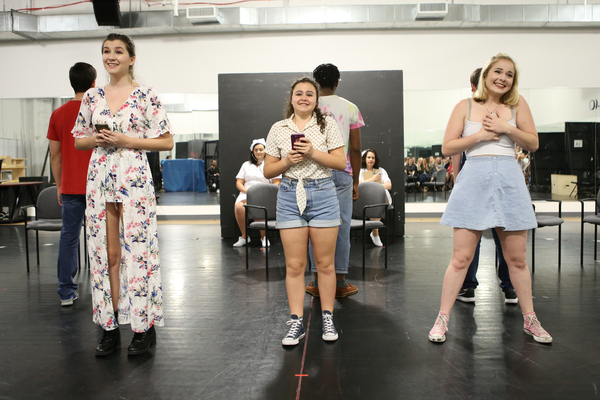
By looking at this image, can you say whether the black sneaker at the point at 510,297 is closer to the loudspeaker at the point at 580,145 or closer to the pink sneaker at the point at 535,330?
the pink sneaker at the point at 535,330

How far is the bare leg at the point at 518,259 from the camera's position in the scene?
2373mm

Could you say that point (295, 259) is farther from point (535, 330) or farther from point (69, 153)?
point (69, 153)

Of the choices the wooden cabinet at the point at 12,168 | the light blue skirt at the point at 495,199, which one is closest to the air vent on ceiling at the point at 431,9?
the light blue skirt at the point at 495,199

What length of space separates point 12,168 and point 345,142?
8135 mm

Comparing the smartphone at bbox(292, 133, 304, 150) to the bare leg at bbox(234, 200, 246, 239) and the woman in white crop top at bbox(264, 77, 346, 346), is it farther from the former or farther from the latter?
the bare leg at bbox(234, 200, 246, 239)

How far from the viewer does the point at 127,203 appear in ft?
7.21

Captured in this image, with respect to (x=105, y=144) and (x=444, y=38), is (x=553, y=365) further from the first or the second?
(x=444, y=38)

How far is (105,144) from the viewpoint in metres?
2.13

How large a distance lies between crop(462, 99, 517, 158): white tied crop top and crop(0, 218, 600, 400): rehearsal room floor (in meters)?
0.98

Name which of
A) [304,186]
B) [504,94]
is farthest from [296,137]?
[504,94]

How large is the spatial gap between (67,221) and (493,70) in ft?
8.97

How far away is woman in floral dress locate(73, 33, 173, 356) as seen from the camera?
2203 millimetres

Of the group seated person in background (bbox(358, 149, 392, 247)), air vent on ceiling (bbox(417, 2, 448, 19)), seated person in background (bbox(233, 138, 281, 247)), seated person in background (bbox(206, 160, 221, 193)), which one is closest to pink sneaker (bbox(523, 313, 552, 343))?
seated person in background (bbox(358, 149, 392, 247))

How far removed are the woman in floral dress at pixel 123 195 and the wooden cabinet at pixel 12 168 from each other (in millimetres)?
7671
